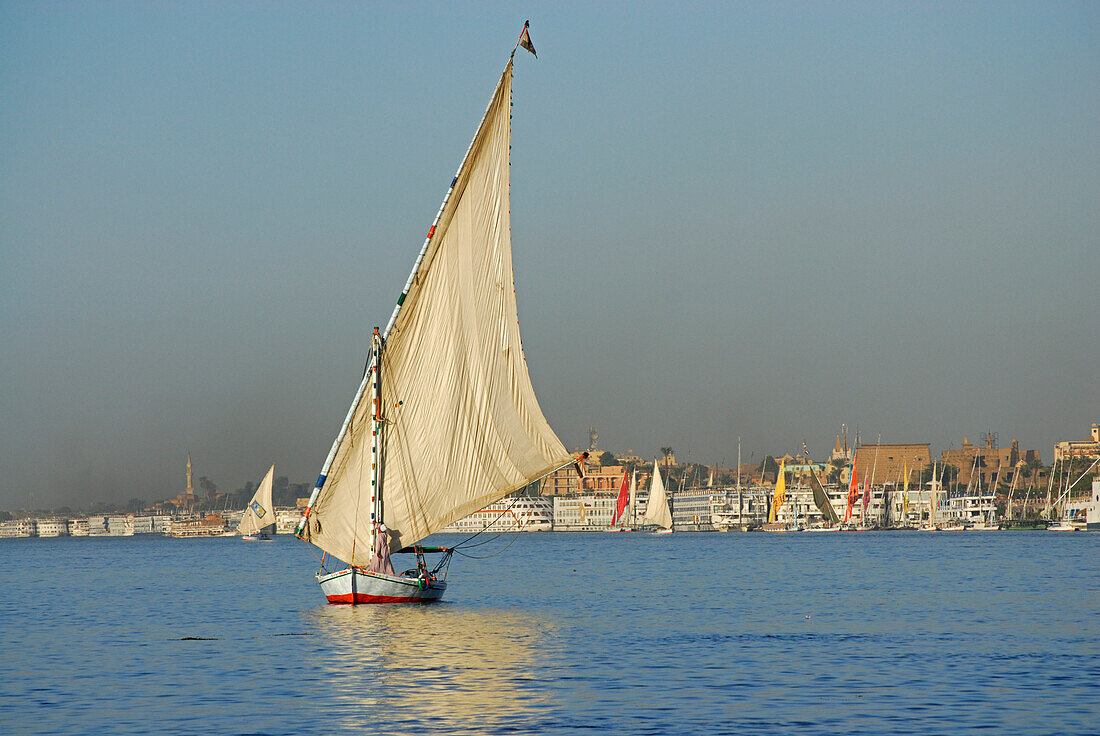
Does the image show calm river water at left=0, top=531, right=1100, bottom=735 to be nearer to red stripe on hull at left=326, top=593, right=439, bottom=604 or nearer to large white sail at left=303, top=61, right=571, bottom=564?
red stripe on hull at left=326, top=593, right=439, bottom=604

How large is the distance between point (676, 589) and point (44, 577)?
60.8m

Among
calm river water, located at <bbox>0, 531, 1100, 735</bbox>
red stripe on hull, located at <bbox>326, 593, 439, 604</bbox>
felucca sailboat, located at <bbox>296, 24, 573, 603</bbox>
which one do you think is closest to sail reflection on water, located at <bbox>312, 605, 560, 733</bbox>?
calm river water, located at <bbox>0, 531, 1100, 735</bbox>

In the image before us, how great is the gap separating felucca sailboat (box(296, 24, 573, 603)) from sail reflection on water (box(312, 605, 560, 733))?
3.55m

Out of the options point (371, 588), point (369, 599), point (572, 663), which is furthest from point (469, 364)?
point (572, 663)

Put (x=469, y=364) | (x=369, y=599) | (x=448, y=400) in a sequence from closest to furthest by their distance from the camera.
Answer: (x=469, y=364)
(x=448, y=400)
(x=369, y=599)

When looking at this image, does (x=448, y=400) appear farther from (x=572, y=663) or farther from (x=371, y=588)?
(x=572, y=663)

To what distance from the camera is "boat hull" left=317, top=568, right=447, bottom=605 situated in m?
46.6

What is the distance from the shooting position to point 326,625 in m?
44.7

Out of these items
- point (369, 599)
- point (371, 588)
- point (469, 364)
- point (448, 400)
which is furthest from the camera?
point (369, 599)

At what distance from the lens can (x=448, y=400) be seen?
1738 inches

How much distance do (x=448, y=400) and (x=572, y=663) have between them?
1276cm

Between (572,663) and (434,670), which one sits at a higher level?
(434,670)

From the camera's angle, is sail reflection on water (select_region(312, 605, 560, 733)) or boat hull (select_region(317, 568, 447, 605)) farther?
boat hull (select_region(317, 568, 447, 605))

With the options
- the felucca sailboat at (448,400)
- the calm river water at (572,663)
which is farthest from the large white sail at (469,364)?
the calm river water at (572,663)
